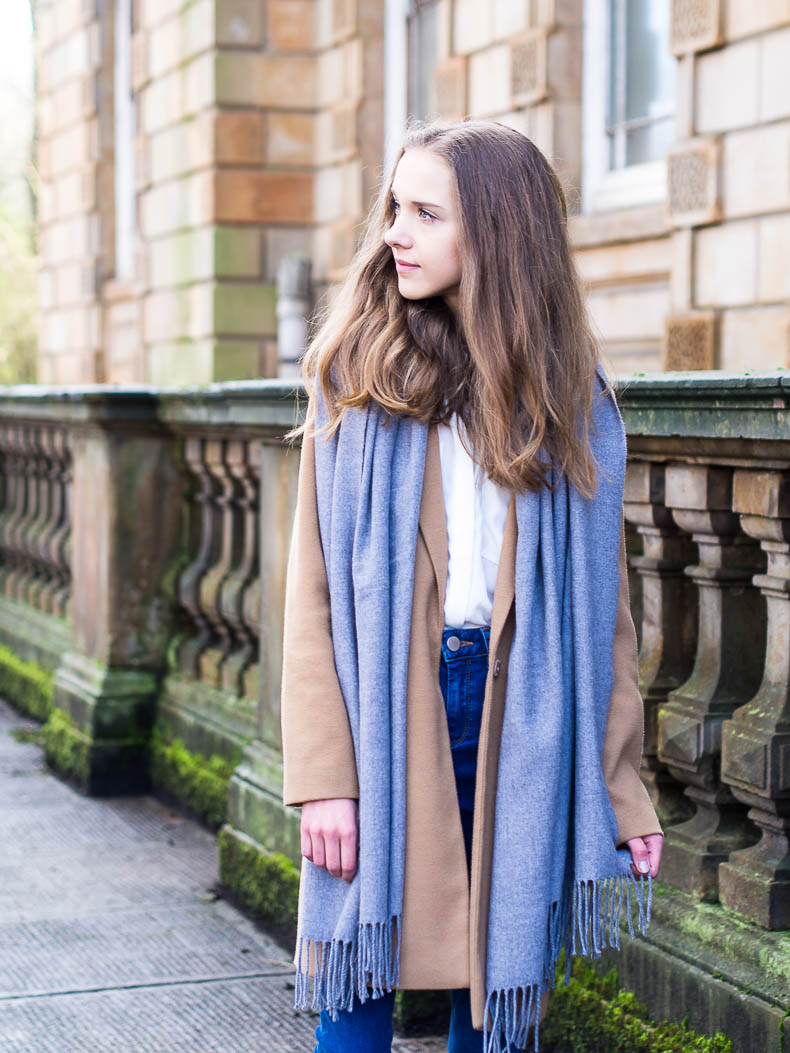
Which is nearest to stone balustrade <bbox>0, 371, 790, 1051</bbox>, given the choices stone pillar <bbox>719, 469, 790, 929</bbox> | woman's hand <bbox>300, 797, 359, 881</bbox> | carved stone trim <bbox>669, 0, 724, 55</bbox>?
stone pillar <bbox>719, 469, 790, 929</bbox>

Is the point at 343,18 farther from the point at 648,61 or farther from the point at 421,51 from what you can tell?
the point at 648,61

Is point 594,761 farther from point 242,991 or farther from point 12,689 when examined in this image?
point 12,689

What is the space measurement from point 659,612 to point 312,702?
1.18 meters

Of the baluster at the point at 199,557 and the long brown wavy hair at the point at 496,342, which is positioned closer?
the long brown wavy hair at the point at 496,342

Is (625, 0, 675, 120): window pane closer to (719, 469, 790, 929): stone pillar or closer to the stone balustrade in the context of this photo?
the stone balustrade

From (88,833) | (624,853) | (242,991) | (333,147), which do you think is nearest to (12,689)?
(88,833)

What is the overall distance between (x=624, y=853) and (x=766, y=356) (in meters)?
5.63

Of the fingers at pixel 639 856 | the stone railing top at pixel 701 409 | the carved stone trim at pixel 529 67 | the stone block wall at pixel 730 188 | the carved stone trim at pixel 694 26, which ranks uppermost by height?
the carved stone trim at pixel 529 67

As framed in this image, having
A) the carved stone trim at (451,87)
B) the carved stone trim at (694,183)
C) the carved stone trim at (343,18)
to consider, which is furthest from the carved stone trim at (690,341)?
the carved stone trim at (343,18)

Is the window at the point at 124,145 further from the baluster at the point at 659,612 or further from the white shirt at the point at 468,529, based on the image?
the white shirt at the point at 468,529

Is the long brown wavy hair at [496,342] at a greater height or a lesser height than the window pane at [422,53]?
lesser

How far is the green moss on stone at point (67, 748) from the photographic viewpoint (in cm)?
574

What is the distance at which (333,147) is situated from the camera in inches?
498

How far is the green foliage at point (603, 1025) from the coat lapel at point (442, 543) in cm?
108
